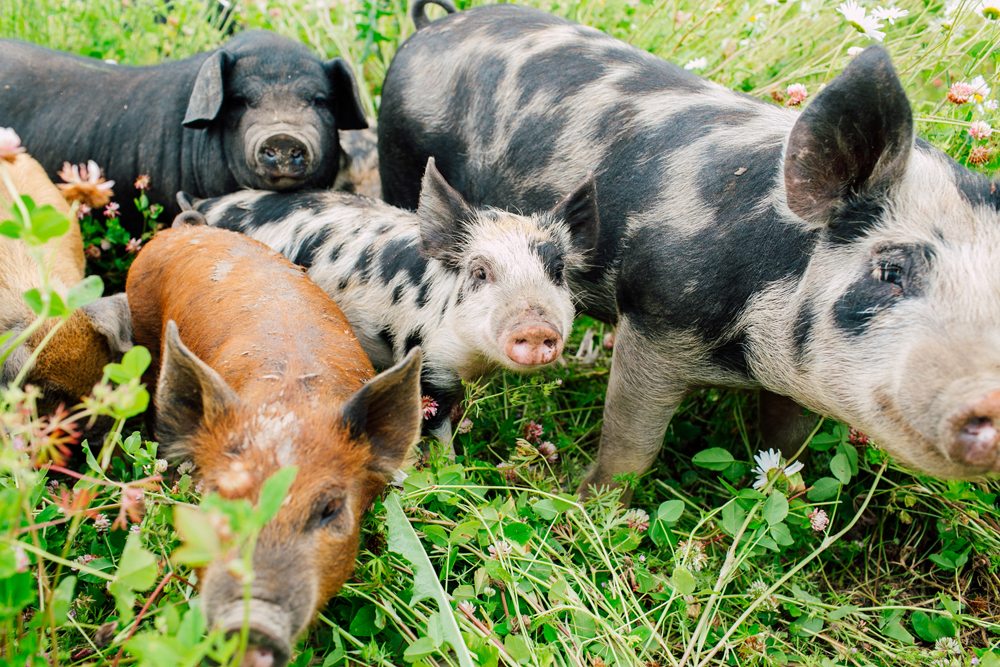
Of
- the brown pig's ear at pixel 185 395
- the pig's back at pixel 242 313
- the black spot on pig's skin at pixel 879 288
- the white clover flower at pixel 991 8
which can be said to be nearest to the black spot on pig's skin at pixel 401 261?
the pig's back at pixel 242 313

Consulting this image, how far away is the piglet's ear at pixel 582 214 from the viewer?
3.12m

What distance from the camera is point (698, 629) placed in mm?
2635

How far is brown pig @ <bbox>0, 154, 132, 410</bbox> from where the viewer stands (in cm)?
291

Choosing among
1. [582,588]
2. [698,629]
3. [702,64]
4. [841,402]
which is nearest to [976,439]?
[841,402]

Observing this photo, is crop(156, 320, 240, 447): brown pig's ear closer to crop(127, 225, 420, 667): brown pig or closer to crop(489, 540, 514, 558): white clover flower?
crop(127, 225, 420, 667): brown pig

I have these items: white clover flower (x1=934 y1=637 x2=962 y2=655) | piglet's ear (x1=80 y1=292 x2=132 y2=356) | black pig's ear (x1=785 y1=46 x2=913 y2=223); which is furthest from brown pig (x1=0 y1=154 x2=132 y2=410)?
white clover flower (x1=934 y1=637 x2=962 y2=655)

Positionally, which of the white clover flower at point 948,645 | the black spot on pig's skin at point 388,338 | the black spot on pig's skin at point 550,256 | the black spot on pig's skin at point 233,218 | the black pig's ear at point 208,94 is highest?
the black pig's ear at point 208,94

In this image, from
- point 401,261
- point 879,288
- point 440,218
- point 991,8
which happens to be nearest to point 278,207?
point 401,261

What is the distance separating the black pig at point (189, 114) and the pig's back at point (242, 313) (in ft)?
3.37

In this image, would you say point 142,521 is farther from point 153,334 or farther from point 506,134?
point 506,134

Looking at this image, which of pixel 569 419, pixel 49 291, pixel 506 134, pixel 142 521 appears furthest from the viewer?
pixel 569 419

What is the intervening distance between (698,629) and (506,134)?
240 cm

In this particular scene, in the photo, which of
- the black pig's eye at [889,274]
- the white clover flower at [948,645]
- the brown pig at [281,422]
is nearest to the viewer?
the brown pig at [281,422]

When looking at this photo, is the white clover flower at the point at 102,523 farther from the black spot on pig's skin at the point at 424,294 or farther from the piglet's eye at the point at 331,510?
the black spot on pig's skin at the point at 424,294
